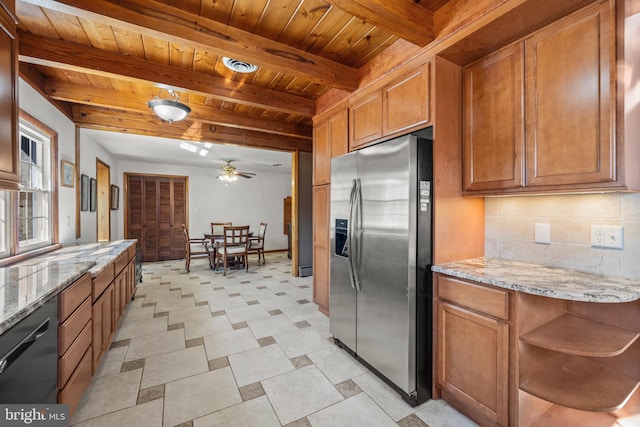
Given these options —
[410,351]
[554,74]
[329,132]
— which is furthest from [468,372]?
[329,132]

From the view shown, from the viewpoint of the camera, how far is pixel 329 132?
2988 millimetres

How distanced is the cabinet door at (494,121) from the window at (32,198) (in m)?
3.47

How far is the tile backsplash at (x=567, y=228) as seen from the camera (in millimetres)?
1476

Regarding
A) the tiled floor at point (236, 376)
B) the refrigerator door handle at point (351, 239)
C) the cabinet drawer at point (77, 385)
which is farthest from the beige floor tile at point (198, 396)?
the refrigerator door handle at point (351, 239)

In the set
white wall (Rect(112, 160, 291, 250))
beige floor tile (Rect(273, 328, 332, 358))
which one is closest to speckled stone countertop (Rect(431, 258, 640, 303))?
beige floor tile (Rect(273, 328, 332, 358))

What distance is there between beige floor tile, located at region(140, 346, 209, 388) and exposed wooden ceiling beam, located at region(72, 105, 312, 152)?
119 inches

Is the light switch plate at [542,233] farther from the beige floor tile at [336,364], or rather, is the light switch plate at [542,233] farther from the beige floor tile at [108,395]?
the beige floor tile at [108,395]

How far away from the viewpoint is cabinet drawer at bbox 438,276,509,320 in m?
1.41

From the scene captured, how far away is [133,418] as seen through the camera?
160 centimetres

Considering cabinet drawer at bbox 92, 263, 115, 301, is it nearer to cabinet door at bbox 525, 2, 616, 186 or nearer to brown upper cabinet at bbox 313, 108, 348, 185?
brown upper cabinet at bbox 313, 108, 348, 185

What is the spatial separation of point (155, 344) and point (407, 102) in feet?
9.73

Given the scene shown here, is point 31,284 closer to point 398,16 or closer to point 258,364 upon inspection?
point 258,364

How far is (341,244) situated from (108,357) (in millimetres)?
2138

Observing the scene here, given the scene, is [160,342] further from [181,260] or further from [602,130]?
[181,260]
